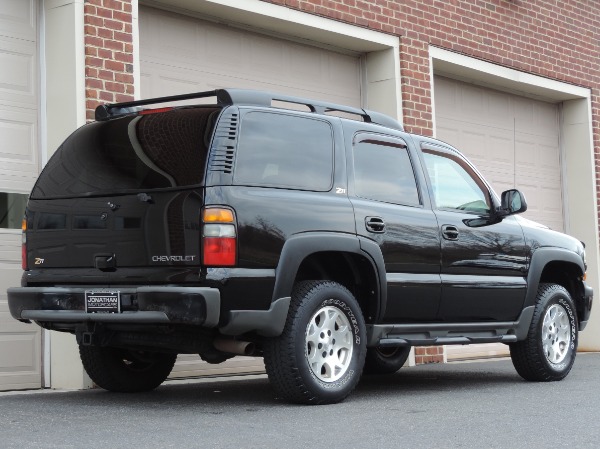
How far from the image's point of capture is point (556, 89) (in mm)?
16156

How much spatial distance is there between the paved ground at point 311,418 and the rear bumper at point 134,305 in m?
0.58

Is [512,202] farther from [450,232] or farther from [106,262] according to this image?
[106,262]

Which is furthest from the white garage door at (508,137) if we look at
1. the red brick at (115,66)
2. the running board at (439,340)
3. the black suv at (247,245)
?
the black suv at (247,245)

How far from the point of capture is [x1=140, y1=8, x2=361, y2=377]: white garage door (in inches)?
428

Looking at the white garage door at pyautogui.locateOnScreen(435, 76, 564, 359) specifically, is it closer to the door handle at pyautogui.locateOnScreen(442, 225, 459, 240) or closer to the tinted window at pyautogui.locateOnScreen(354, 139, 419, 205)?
the door handle at pyautogui.locateOnScreen(442, 225, 459, 240)

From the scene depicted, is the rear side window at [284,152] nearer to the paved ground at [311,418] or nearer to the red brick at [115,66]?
the paved ground at [311,418]

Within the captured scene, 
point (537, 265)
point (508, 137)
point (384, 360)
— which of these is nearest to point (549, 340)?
point (537, 265)

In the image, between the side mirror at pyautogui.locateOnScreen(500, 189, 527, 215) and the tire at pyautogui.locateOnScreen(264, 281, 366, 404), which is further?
the side mirror at pyautogui.locateOnScreen(500, 189, 527, 215)

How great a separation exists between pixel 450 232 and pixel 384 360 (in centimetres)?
205

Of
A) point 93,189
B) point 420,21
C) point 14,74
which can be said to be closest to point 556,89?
point 420,21

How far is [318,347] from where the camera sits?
303 inches

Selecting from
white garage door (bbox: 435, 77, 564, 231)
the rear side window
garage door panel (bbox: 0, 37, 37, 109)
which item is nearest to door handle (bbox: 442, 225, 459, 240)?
the rear side window

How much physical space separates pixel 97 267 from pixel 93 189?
529 mm

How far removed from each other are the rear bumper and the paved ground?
1.91ft
